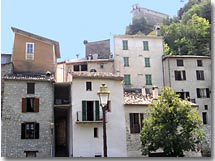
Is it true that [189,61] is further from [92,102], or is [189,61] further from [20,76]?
[20,76]

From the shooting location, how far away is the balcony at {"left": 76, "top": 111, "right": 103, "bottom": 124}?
14.1 m

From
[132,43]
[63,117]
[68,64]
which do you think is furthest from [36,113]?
[132,43]

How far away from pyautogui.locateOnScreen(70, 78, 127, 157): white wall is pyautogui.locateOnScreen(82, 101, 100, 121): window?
6.5 inches

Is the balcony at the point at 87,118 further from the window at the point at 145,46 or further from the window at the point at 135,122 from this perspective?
the window at the point at 145,46

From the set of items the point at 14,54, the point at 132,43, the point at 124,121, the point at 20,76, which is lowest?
the point at 124,121

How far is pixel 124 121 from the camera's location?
1462cm

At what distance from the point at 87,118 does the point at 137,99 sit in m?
2.30

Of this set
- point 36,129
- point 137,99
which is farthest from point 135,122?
point 36,129

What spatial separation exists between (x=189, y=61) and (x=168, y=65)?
3.83 feet

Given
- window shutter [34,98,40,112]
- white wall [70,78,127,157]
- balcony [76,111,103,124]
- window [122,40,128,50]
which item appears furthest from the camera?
window [122,40,128,50]

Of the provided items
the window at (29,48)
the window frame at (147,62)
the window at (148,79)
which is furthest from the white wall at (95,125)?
the window frame at (147,62)

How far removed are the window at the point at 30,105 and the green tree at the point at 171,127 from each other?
436cm

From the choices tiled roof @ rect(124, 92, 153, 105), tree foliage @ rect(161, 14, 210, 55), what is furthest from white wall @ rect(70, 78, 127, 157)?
tree foliage @ rect(161, 14, 210, 55)

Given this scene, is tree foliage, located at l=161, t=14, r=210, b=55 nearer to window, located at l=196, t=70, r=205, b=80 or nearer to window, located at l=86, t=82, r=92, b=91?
window, located at l=196, t=70, r=205, b=80
